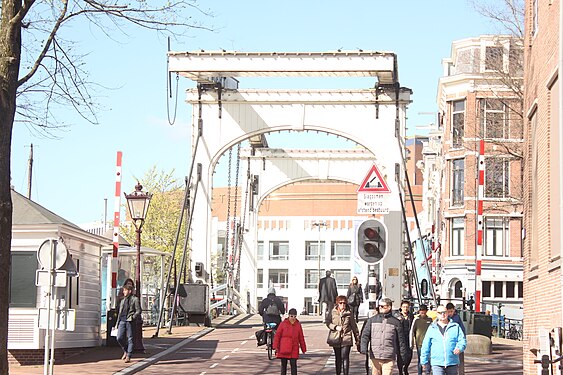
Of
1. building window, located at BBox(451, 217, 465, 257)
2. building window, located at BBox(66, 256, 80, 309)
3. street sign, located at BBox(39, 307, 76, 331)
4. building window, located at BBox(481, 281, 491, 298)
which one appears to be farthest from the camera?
building window, located at BBox(451, 217, 465, 257)

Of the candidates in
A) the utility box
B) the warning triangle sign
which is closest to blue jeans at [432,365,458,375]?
the warning triangle sign

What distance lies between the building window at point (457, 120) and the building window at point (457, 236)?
4.15 metres

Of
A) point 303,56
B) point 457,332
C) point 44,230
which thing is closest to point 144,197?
point 44,230

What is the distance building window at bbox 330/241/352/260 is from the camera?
115938 millimetres

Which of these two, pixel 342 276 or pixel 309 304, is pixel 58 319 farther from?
pixel 342 276

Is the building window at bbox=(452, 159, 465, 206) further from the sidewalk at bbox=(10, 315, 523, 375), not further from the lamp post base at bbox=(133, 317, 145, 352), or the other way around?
the lamp post base at bbox=(133, 317, 145, 352)

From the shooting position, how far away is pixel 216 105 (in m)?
37.8

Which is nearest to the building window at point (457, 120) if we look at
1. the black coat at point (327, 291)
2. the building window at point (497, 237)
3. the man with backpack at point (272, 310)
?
the building window at point (497, 237)

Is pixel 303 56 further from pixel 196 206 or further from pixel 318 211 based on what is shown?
pixel 318 211

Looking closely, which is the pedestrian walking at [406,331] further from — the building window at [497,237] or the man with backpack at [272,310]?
the building window at [497,237]

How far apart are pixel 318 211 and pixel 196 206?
8080 centimetres

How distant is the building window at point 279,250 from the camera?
117 meters

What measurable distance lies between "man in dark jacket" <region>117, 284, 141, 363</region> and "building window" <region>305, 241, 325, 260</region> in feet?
299

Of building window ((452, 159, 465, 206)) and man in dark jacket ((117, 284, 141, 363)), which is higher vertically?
building window ((452, 159, 465, 206))
